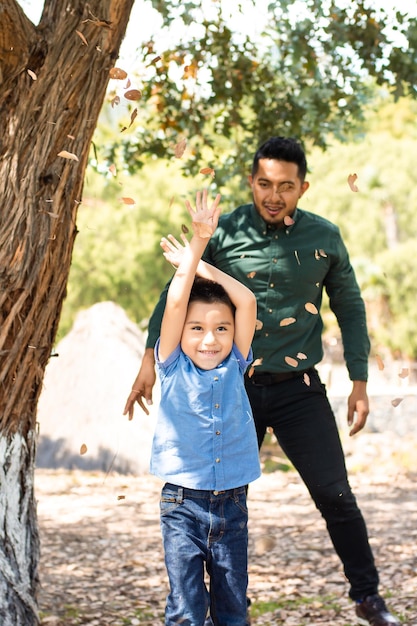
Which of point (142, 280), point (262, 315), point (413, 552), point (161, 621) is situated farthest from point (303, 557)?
point (142, 280)

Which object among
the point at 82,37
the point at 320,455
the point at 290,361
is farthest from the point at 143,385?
the point at 82,37

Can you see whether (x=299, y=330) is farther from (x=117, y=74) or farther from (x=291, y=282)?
(x=117, y=74)

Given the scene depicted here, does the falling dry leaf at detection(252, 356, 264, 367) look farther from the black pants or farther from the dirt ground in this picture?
the dirt ground

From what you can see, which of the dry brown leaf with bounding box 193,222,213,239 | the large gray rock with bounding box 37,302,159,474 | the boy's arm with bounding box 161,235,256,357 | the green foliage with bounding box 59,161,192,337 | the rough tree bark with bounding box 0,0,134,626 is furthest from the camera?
the green foliage with bounding box 59,161,192,337

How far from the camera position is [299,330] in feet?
12.6

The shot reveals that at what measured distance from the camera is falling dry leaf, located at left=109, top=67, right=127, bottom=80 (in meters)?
3.42

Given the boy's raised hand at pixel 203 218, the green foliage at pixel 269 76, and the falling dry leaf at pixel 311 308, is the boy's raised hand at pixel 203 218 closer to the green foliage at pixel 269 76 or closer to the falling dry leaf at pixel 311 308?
the falling dry leaf at pixel 311 308

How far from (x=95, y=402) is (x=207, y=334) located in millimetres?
6824

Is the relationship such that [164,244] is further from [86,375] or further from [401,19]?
[86,375]

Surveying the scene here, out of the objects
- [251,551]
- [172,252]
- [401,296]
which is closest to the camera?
[172,252]

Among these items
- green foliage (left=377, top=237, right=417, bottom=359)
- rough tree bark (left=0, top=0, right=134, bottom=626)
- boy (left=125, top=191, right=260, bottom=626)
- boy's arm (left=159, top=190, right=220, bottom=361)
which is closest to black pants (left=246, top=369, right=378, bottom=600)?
boy (left=125, top=191, right=260, bottom=626)

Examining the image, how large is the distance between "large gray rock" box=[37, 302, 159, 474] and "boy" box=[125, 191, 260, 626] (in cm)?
588

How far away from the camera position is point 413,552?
554 cm

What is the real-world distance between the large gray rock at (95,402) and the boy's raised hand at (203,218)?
238 inches
